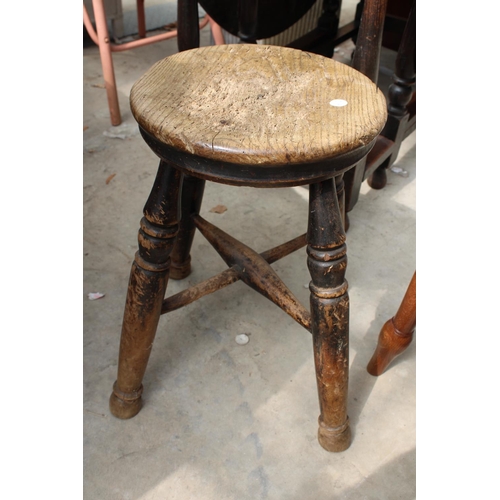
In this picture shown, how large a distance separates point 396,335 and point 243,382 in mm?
366

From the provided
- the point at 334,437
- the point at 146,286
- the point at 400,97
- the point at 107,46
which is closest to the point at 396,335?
the point at 334,437

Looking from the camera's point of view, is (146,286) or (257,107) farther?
(146,286)

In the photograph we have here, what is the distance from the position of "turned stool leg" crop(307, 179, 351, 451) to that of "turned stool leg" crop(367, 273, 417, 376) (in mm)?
206

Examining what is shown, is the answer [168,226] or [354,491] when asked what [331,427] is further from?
[168,226]

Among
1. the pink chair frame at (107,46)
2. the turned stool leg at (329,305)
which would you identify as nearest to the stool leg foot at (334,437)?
the turned stool leg at (329,305)

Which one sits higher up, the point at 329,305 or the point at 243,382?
the point at 329,305

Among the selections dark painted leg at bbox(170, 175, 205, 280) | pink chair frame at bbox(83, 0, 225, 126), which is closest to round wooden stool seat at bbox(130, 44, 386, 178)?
dark painted leg at bbox(170, 175, 205, 280)

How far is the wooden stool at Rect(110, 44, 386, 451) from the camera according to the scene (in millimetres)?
854

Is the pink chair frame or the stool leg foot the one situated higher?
the pink chair frame

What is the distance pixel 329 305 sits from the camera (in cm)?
103

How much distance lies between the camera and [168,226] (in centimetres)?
104

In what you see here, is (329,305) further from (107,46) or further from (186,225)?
(107,46)

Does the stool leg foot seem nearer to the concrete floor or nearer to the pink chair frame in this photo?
the concrete floor

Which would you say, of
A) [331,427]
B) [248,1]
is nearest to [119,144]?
[248,1]
